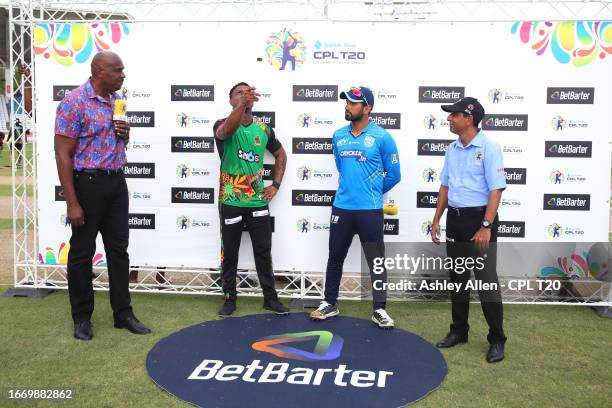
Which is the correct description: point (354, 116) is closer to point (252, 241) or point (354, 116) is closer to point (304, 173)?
point (304, 173)

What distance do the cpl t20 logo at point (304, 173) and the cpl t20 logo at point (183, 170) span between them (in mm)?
1048

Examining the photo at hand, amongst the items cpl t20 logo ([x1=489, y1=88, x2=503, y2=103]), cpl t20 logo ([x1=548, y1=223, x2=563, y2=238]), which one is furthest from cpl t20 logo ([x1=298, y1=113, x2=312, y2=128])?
cpl t20 logo ([x1=548, y1=223, x2=563, y2=238])

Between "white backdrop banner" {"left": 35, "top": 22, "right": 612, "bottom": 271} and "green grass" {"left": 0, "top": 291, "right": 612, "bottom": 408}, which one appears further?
"white backdrop banner" {"left": 35, "top": 22, "right": 612, "bottom": 271}

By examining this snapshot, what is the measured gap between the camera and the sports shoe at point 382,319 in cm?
455

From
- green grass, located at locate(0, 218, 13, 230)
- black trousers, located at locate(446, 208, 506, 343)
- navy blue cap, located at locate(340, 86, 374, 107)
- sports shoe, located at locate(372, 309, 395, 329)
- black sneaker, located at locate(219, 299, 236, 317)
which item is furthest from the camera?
green grass, located at locate(0, 218, 13, 230)

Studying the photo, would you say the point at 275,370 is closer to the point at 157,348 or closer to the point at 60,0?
the point at 157,348

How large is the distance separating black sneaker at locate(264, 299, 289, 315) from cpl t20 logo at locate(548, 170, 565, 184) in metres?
2.68

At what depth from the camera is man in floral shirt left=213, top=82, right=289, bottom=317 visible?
4.75m

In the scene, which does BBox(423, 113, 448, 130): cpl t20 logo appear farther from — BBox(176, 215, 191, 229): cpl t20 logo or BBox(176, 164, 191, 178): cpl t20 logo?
BBox(176, 215, 191, 229): cpl t20 logo

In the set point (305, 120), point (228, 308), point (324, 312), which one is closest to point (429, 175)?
point (305, 120)

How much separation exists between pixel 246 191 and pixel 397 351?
1.83m

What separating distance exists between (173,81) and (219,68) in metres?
0.46

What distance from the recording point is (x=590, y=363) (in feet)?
12.6

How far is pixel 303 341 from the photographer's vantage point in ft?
13.8
